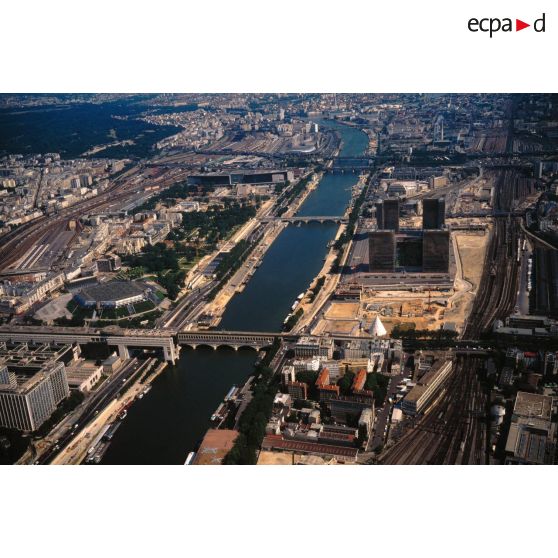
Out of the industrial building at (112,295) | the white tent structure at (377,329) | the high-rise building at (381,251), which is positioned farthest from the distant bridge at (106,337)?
the high-rise building at (381,251)

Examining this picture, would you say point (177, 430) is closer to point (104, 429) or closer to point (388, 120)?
point (104, 429)

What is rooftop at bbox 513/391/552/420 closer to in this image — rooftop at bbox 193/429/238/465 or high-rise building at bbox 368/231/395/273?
rooftop at bbox 193/429/238/465

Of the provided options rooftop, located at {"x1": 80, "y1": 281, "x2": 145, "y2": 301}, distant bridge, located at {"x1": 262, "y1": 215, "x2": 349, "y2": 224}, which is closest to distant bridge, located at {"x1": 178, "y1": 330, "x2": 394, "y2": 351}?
rooftop, located at {"x1": 80, "y1": 281, "x2": 145, "y2": 301}

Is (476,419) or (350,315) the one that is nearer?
(476,419)

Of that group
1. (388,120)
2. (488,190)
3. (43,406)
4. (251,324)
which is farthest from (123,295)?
(388,120)

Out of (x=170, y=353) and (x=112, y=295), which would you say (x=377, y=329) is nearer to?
(x=170, y=353)

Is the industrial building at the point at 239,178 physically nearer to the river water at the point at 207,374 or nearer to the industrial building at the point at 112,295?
the river water at the point at 207,374
